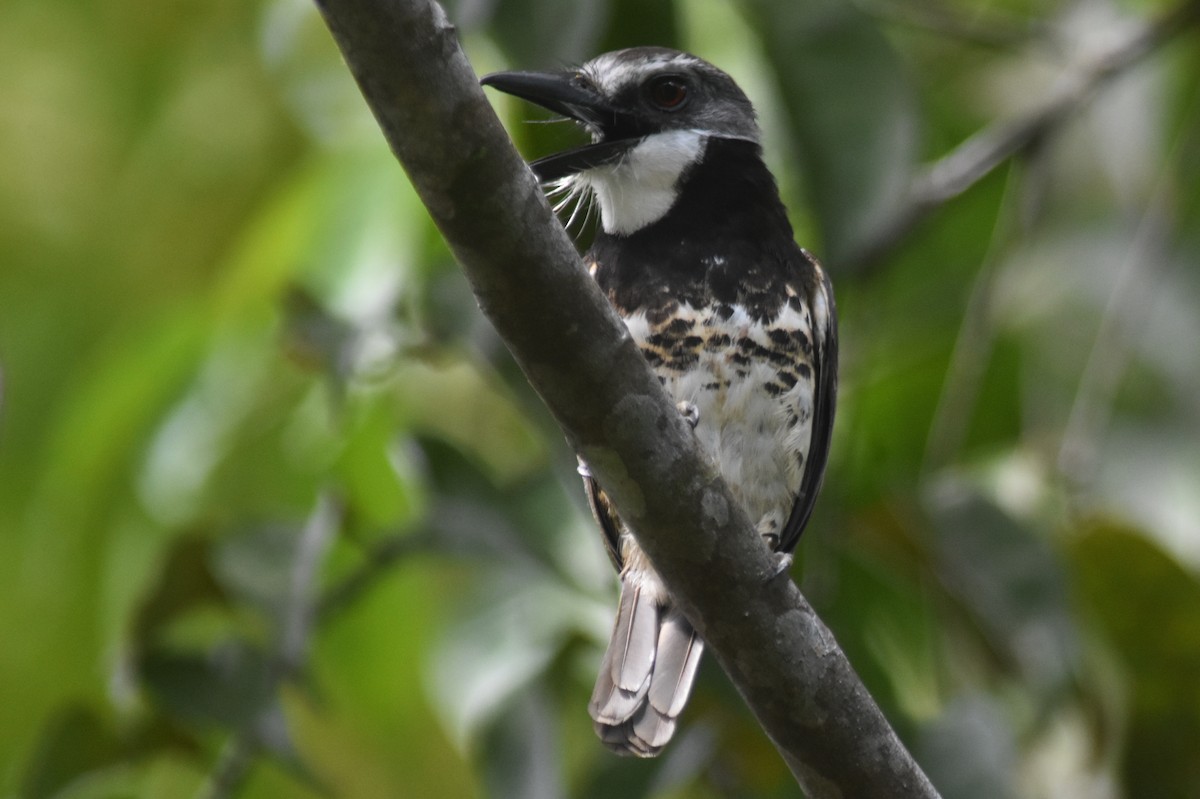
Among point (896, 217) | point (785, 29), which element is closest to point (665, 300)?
point (785, 29)

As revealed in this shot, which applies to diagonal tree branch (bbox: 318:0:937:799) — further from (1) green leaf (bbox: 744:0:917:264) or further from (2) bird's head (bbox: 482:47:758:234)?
(1) green leaf (bbox: 744:0:917:264)

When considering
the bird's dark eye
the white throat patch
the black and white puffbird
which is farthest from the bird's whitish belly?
the bird's dark eye

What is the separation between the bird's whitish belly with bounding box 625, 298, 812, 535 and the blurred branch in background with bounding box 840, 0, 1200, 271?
1313mm

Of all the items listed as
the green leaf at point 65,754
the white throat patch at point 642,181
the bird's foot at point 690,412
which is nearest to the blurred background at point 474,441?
the green leaf at point 65,754

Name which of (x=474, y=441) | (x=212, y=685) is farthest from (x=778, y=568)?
(x=474, y=441)

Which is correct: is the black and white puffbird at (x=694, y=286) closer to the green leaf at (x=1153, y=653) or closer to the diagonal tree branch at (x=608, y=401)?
the diagonal tree branch at (x=608, y=401)

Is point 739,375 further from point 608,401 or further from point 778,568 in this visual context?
point 608,401

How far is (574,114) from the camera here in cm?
259

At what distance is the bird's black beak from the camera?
7.89 ft

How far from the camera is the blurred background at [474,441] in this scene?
3.29 metres

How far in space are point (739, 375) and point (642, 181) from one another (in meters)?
0.40

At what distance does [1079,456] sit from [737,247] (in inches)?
64.1

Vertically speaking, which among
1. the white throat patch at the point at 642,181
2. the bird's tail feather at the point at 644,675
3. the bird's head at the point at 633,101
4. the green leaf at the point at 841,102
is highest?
the green leaf at the point at 841,102

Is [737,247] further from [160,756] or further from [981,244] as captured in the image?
[981,244]
